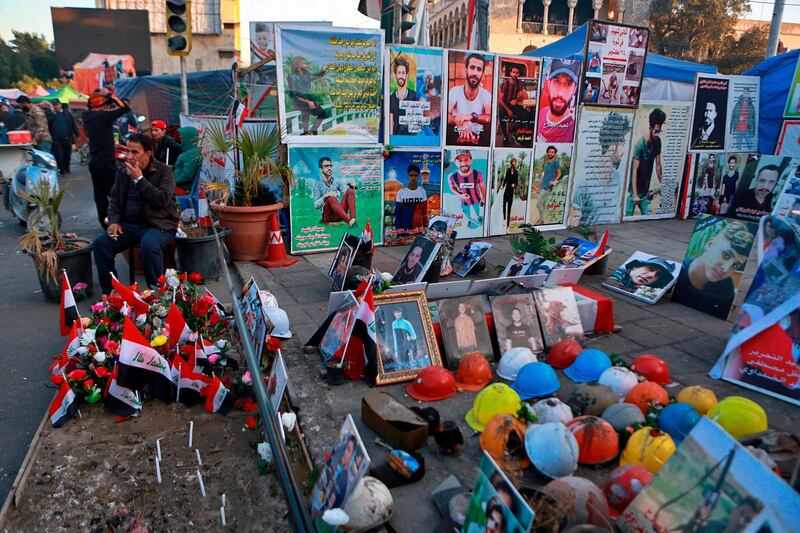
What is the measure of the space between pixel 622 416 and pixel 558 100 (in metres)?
6.31

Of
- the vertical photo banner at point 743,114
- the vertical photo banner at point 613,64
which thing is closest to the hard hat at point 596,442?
the vertical photo banner at point 613,64

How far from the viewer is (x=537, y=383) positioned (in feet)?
12.1

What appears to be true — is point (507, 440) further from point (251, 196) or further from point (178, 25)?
point (178, 25)

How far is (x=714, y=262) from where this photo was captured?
17.7 ft

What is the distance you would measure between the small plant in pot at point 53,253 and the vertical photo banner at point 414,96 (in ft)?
13.1

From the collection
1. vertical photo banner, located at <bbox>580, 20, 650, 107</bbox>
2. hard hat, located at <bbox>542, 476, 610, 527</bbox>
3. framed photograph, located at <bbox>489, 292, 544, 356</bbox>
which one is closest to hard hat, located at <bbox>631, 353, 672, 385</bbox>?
framed photograph, located at <bbox>489, 292, 544, 356</bbox>

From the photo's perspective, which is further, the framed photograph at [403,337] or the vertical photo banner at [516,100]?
the vertical photo banner at [516,100]

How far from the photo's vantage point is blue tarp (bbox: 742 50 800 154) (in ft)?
33.0

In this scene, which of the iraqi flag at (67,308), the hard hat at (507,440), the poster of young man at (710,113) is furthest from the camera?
Answer: the poster of young man at (710,113)

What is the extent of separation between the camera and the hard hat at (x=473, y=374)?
153 inches

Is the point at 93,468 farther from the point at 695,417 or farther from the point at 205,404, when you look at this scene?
the point at 695,417

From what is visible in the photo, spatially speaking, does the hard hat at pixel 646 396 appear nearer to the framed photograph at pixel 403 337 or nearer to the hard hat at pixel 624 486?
the hard hat at pixel 624 486

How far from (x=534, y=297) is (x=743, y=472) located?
2757 millimetres

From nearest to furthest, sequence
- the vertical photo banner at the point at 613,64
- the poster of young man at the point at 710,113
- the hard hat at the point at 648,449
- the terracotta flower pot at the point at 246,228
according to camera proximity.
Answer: the hard hat at the point at 648,449
the terracotta flower pot at the point at 246,228
the vertical photo banner at the point at 613,64
the poster of young man at the point at 710,113
